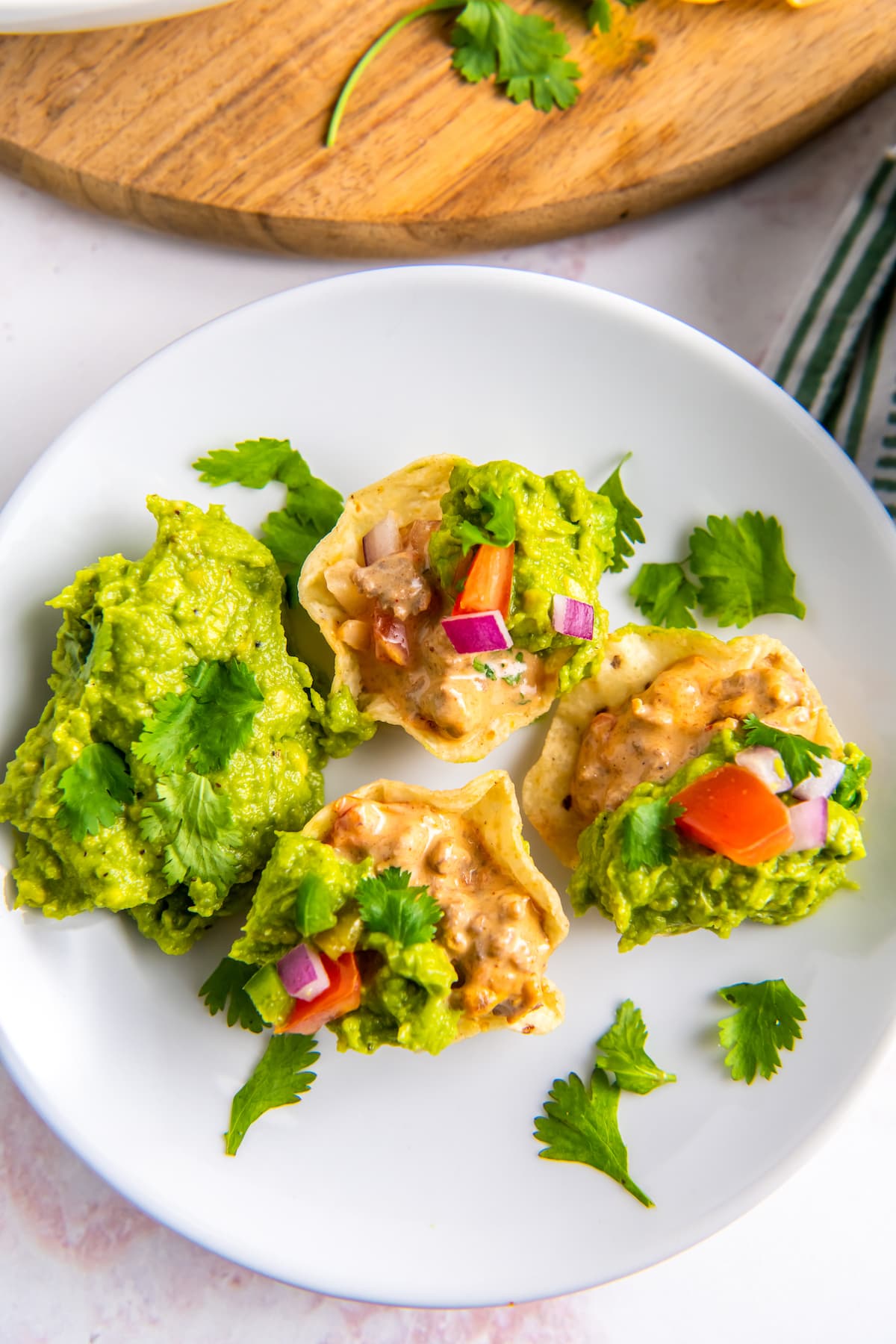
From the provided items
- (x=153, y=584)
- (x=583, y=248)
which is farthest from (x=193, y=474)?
(x=583, y=248)

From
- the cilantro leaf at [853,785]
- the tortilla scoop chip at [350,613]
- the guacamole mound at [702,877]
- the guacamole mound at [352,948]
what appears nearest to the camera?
the guacamole mound at [352,948]

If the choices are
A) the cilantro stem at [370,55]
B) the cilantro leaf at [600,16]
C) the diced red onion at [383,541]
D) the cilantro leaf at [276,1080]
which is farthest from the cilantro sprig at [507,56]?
the cilantro leaf at [276,1080]

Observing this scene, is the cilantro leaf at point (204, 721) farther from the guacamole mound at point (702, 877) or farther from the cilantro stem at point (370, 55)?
the cilantro stem at point (370, 55)

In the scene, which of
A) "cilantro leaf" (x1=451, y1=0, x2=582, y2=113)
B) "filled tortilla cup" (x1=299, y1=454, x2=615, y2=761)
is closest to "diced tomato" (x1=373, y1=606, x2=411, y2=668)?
"filled tortilla cup" (x1=299, y1=454, x2=615, y2=761)

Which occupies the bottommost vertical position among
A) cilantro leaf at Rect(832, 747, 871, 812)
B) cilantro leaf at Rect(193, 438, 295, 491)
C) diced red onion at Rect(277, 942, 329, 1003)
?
cilantro leaf at Rect(832, 747, 871, 812)

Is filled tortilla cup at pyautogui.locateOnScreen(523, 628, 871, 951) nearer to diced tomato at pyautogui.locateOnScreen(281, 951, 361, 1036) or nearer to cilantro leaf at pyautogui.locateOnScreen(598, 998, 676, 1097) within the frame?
cilantro leaf at pyautogui.locateOnScreen(598, 998, 676, 1097)

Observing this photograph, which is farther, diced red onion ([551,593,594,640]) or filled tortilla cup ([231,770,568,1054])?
diced red onion ([551,593,594,640])
